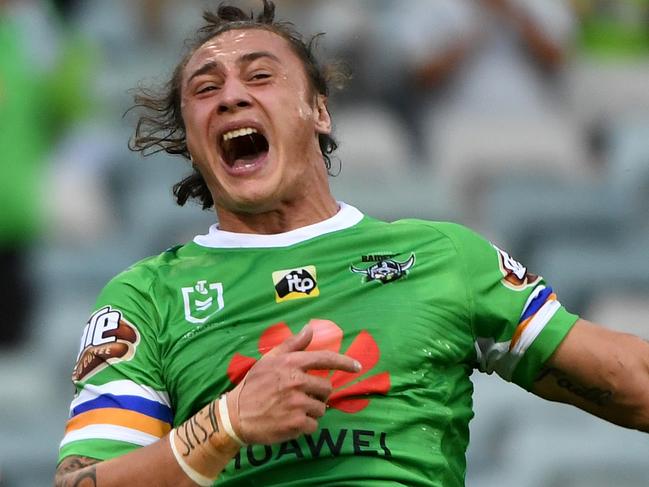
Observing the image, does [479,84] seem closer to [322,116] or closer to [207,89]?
[322,116]

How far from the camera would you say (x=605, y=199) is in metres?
6.93

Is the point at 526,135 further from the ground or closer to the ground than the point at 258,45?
closer to the ground

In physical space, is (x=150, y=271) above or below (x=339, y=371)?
above

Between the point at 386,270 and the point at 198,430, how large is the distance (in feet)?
2.29

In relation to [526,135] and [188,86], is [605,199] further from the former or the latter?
[188,86]

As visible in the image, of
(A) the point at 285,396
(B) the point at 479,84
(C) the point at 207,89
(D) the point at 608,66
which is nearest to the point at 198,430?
A: (A) the point at 285,396

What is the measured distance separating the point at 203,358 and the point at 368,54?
431 centimetres

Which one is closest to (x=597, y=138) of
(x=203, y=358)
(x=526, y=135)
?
(x=526, y=135)

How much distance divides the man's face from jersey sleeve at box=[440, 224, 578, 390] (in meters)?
0.52

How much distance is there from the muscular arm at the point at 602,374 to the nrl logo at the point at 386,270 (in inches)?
16.1

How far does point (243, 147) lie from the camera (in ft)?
→ 11.8

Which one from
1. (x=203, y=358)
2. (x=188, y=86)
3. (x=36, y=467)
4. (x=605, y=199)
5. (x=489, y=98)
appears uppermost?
(x=188, y=86)

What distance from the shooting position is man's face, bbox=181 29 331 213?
3.44 meters

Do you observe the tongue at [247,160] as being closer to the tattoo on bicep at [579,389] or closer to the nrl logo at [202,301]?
the nrl logo at [202,301]
